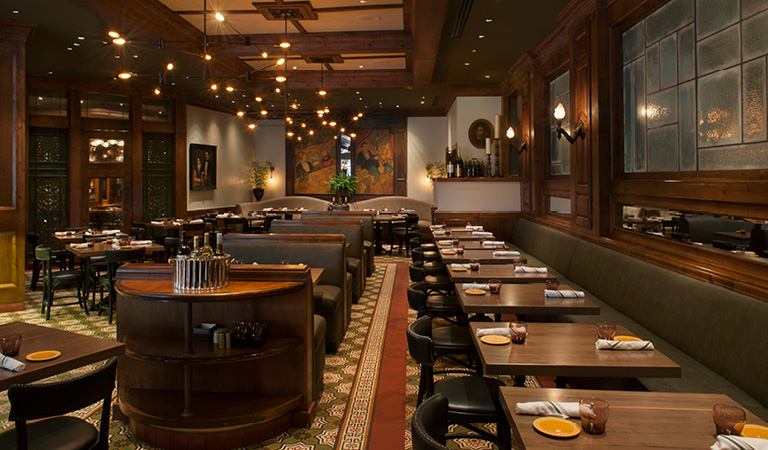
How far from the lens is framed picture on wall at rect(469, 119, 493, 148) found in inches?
500

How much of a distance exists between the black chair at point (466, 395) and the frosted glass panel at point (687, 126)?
9.89ft

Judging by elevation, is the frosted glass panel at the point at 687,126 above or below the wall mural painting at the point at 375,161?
below

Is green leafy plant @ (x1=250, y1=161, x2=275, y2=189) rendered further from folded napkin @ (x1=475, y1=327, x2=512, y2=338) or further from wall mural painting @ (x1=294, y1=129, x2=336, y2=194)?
folded napkin @ (x1=475, y1=327, x2=512, y2=338)

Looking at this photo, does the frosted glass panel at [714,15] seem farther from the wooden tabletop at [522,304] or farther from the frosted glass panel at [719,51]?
the wooden tabletop at [522,304]

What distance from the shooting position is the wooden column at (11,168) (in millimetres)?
7352

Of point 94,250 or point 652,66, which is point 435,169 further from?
point 652,66

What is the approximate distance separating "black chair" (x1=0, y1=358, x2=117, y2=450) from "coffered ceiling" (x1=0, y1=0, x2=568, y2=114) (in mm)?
4589

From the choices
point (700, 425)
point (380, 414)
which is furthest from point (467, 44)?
point (700, 425)

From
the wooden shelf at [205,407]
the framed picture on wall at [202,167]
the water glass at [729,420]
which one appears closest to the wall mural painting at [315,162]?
the framed picture on wall at [202,167]

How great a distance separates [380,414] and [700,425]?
90.6 inches

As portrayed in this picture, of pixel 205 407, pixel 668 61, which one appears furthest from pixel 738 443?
pixel 668 61

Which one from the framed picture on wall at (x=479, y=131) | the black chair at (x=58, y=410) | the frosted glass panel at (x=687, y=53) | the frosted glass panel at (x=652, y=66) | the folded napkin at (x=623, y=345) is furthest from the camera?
the framed picture on wall at (x=479, y=131)

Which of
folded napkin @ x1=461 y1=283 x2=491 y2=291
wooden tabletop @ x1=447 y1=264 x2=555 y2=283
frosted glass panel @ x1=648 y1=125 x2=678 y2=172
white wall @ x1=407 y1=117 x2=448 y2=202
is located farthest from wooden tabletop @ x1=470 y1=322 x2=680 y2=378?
white wall @ x1=407 y1=117 x2=448 y2=202

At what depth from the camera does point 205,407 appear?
3467 mm
